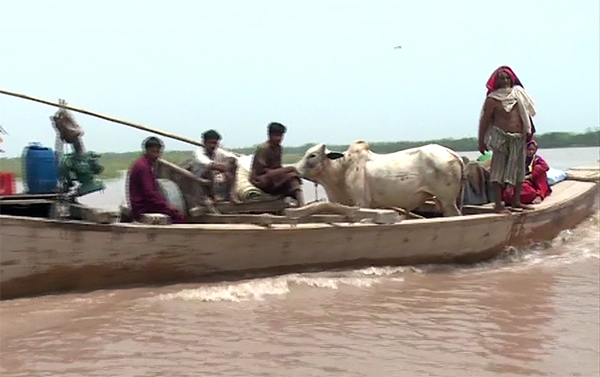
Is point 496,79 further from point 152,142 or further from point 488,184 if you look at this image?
point 152,142

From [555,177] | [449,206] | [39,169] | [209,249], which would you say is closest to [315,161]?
[449,206]

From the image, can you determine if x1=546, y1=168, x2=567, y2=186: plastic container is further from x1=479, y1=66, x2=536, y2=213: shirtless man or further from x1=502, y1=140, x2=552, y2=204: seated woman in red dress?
x1=479, y1=66, x2=536, y2=213: shirtless man

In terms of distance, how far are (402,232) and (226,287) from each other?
1.82m

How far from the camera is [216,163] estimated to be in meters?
6.69

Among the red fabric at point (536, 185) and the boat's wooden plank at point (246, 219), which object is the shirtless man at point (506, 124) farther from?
the boat's wooden plank at point (246, 219)

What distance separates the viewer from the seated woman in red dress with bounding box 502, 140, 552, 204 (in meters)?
8.70

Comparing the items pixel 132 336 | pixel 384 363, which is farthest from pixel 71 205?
pixel 384 363

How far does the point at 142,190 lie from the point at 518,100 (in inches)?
149

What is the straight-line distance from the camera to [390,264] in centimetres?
685

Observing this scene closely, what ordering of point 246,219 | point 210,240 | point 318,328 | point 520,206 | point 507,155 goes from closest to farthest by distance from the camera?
point 318,328 < point 210,240 < point 246,219 < point 507,155 < point 520,206

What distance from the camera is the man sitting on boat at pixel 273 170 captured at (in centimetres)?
708

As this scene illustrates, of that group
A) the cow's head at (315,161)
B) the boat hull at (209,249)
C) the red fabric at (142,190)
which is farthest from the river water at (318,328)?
the cow's head at (315,161)

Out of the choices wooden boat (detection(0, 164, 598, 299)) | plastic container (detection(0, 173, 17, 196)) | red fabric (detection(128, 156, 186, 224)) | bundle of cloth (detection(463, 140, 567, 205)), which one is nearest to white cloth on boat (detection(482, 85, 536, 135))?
bundle of cloth (detection(463, 140, 567, 205))

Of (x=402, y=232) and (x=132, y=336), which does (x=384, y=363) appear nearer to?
(x=132, y=336)
